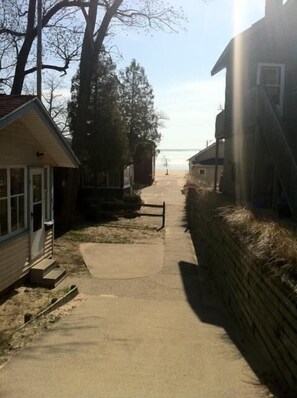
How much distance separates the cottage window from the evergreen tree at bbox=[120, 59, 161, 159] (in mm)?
32981

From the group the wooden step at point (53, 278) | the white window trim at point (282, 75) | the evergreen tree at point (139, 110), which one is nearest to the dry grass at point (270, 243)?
the wooden step at point (53, 278)

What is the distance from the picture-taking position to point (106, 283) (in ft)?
34.8

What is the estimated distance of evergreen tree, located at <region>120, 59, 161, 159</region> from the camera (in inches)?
1698

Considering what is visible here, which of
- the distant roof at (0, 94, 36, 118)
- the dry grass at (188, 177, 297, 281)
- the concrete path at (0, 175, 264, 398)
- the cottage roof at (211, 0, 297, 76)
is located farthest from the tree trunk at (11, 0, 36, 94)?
the dry grass at (188, 177, 297, 281)

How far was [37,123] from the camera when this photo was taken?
9.54 metres

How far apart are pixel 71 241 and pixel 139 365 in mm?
11373

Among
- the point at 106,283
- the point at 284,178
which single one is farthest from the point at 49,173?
the point at 284,178

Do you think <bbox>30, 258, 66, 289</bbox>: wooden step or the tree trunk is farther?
the tree trunk

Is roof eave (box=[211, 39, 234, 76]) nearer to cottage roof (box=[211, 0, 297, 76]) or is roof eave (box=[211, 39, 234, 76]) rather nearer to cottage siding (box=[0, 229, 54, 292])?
cottage roof (box=[211, 0, 297, 76])

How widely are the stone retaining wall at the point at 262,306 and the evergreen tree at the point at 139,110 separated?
3496 centimetres

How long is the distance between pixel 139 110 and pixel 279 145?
3340 cm

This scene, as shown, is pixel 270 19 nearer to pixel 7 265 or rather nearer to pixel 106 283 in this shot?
pixel 106 283

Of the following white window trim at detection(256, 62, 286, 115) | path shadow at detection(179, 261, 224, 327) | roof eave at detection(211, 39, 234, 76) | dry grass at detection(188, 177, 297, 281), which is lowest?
path shadow at detection(179, 261, 224, 327)

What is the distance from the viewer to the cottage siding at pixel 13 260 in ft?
28.5
